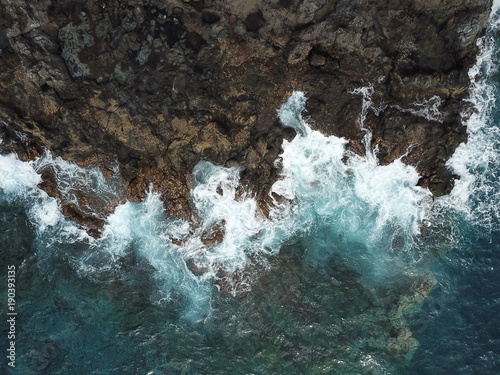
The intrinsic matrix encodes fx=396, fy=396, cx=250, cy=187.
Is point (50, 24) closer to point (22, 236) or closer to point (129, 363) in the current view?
point (22, 236)

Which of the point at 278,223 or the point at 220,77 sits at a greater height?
the point at 220,77

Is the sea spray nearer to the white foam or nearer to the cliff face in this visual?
the cliff face

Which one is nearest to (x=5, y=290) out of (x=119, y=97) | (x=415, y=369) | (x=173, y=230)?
(x=173, y=230)

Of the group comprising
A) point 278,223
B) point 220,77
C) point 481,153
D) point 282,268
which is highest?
point 220,77

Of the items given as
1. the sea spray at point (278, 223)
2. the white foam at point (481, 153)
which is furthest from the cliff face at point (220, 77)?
the sea spray at point (278, 223)

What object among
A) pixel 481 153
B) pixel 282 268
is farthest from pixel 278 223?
pixel 481 153

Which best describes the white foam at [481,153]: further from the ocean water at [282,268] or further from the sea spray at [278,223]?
the sea spray at [278,223]

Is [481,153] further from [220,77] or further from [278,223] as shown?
[220,77]
